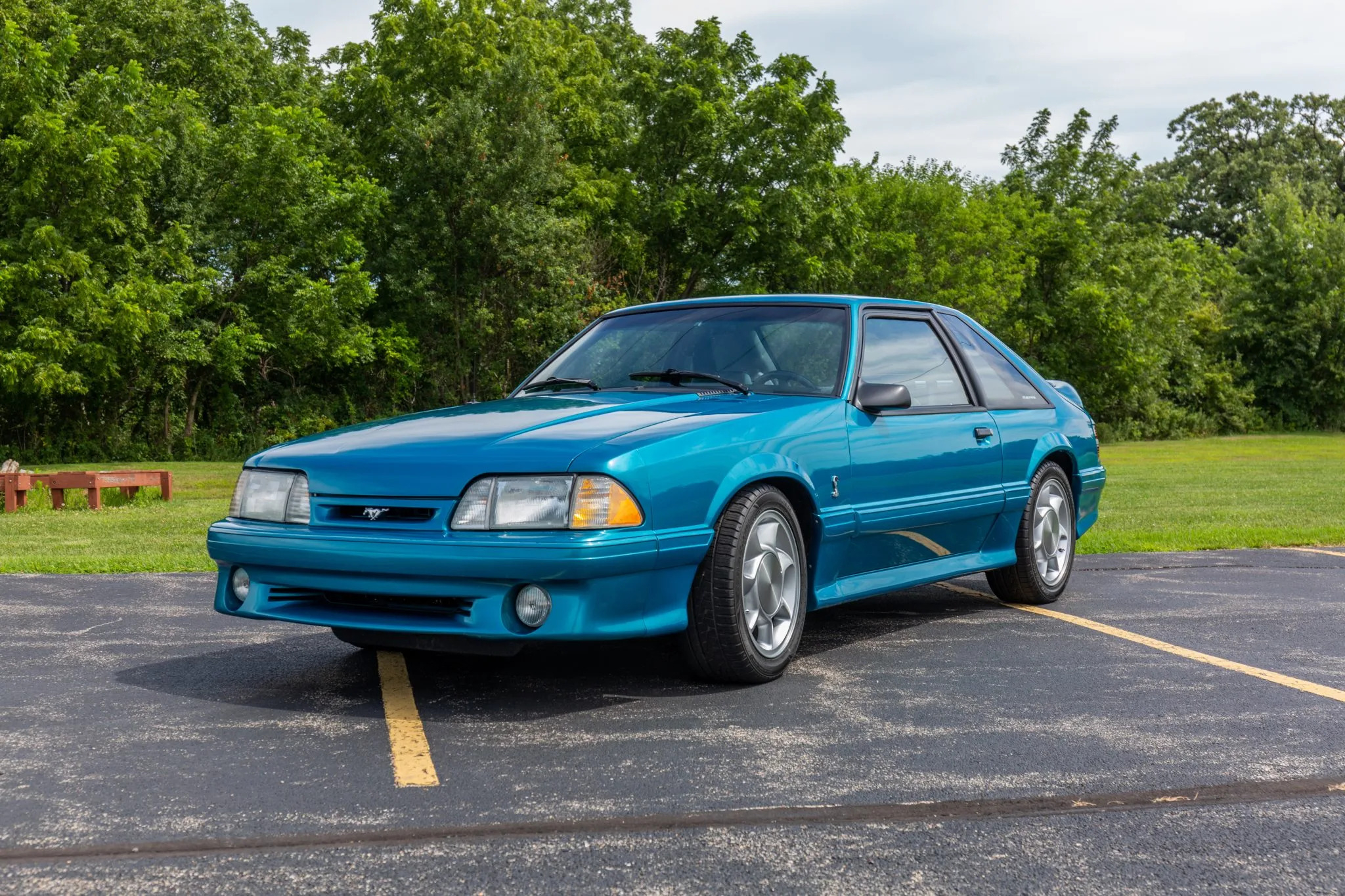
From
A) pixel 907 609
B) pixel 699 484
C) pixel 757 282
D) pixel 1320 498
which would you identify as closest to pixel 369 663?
pixel 699 484

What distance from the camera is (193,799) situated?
11.6 ft

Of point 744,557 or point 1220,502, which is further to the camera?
point 1220,502

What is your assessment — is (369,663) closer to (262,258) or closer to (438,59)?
(262,258)

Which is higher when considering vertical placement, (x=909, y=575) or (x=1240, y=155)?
(x=1240, y=155)

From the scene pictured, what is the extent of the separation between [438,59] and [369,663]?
3422cm

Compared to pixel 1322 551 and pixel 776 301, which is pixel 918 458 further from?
pixel 1322 551

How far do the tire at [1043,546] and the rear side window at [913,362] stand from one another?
807 millimetres

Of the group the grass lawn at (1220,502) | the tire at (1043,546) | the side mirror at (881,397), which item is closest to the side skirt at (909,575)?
the tire at (1043,546)

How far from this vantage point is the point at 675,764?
12.8ft

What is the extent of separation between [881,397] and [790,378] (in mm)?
424

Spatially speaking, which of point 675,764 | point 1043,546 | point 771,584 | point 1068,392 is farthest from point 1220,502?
point 675,764

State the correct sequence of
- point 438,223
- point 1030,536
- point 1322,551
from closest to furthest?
1. point 1030,536
2. point 1322,551
3. point 438,223

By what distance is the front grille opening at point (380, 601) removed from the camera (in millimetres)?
4516

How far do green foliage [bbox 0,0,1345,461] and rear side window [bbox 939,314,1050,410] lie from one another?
2445 centimetres
